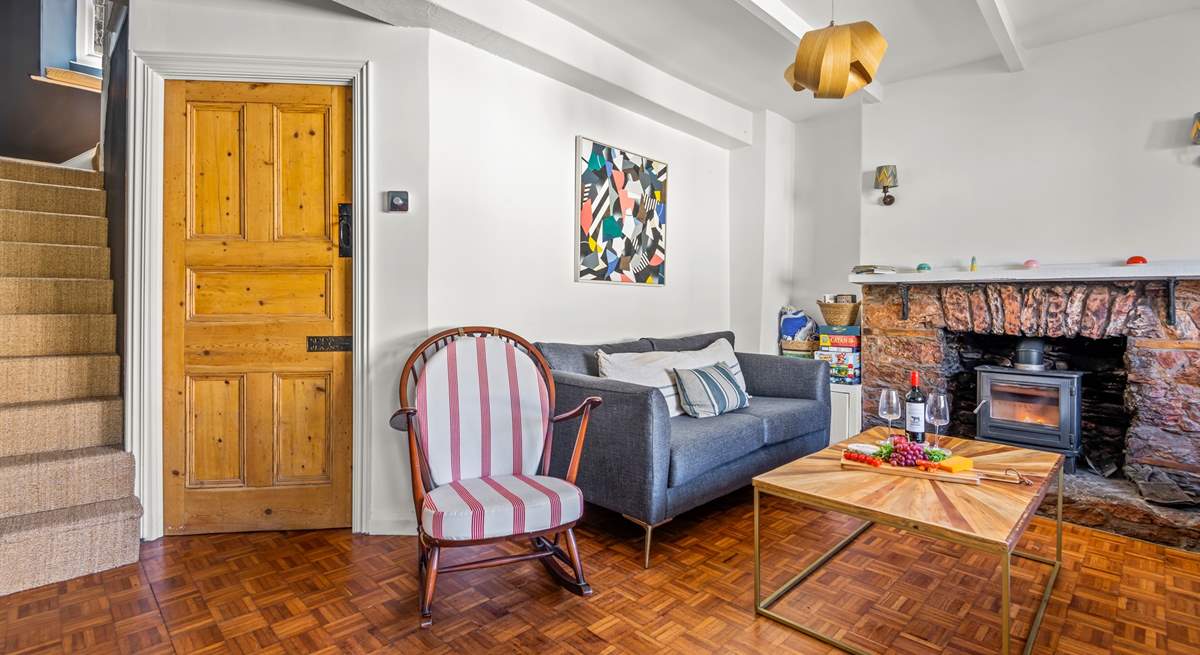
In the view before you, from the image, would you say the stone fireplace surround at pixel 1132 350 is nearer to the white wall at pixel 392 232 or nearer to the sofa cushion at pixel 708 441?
the sofa cushion at pixel 708 441

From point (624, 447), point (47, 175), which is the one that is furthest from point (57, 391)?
point (624, 447)

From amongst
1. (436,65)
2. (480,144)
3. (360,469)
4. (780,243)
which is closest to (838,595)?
(360,469)

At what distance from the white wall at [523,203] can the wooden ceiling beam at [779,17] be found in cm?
109

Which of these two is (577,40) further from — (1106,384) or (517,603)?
(1106,384)

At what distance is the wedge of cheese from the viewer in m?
2.00

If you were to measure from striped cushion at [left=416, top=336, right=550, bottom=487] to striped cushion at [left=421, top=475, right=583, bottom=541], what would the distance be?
155 millimetres

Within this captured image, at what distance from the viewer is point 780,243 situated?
181 inches

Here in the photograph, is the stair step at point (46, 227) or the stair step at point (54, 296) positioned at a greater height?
the stair step at point (46, 227)

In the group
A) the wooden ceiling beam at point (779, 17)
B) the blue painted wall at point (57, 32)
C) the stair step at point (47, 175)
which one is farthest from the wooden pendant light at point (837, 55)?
the blue painted wall at point (57, 32)

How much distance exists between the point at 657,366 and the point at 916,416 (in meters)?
1.26

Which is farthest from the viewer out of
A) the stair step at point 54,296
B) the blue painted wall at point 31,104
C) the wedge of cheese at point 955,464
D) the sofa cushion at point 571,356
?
the blue painted wall at point 31,104

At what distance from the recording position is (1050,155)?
11.1ft

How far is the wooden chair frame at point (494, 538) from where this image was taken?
6.21 feet

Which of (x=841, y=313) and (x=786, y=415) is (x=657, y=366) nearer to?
(x=786, y=415)
